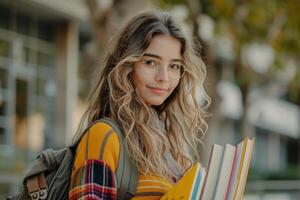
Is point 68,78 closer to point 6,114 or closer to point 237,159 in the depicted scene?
point 6,114

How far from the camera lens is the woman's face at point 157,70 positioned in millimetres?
2557

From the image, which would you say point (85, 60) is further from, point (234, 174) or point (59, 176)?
point (234, 174)

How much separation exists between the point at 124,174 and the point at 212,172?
27 centimetres

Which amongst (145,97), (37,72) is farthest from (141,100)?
(37,72)

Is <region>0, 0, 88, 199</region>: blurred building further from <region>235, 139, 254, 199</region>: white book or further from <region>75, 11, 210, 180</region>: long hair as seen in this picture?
<region>235, 139, 254, 199</region>: white book

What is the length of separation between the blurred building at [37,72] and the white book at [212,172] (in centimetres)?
1468

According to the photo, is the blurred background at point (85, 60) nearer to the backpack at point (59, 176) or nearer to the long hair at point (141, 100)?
the long hair at point (141, 100)

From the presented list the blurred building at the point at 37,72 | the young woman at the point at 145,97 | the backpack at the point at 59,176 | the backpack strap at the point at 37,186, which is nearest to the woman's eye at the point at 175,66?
the young woman at the point at 145,97

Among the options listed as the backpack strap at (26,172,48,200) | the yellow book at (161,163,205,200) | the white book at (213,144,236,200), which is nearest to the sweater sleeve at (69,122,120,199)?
the backpack strap at (26,172,48,200)

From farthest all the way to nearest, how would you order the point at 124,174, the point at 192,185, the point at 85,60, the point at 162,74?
the point at 85,60, the point at 162,74, the point at 124,174, the point at 192,185

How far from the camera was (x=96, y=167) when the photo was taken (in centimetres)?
228

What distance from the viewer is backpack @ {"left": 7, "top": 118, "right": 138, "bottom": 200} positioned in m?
2.35

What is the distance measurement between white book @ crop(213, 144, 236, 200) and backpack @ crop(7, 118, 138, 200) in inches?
10.5

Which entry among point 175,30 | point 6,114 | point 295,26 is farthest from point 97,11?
point 6,114
